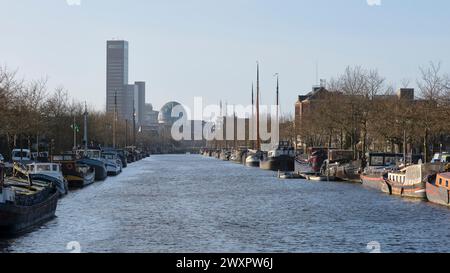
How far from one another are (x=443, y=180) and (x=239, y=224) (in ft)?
59.8

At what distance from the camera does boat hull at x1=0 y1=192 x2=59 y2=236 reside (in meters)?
41.0

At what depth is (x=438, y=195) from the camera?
196 ft

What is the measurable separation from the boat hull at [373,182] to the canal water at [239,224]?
7.52 ft

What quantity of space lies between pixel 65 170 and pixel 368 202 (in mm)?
35295

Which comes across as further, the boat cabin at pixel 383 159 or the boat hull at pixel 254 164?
the boat hull at pixel 254 164

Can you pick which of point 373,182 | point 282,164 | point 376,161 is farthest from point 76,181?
point 282,164

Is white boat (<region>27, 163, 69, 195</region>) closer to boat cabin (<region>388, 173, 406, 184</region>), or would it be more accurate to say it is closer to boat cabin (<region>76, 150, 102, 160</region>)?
boat cabin (<region>388, 173, 406, 184</region>)

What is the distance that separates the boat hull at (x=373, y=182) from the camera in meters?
76.6

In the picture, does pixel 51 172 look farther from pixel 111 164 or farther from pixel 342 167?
pixel 111 164

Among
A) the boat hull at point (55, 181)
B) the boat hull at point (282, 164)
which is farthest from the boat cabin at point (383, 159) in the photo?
the boat hull at point (282, 164)

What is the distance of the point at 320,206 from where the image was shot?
59781 mm

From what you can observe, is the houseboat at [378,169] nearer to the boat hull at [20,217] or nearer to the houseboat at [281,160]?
the boat hull at [20,217]

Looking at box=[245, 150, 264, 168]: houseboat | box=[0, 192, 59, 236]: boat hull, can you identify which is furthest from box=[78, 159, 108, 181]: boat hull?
box=[245, 150, 264, 168]: houseboat
